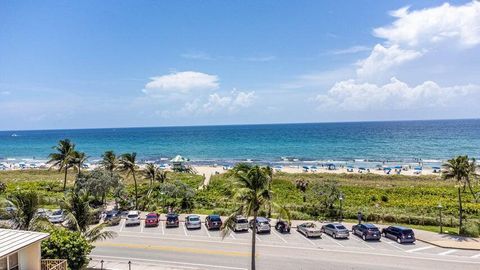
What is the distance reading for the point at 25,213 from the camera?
21.1 metres

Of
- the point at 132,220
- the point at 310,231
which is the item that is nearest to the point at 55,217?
the point at 132,220

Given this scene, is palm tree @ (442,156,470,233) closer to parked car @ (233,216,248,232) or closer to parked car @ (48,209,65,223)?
parked car @ (233,216,248,232)

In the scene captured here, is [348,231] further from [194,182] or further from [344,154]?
[344,154]

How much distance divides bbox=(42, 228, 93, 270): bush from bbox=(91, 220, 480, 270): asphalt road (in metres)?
4.89

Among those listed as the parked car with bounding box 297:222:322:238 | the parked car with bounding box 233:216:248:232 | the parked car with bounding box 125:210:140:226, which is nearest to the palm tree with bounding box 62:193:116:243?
the parked car with bounding box 233:216:248:232

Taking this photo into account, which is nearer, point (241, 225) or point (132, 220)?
point (241, 225)

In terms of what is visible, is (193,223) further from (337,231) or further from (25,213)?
(25,213)

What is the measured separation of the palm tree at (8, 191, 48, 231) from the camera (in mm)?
20984

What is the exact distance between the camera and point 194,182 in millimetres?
63719

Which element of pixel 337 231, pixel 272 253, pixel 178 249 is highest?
pixel 337 231

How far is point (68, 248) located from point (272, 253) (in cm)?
1473

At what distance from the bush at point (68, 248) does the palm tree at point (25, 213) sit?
160cm

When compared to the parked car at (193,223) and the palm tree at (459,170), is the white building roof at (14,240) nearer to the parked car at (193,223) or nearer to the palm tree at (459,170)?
the parked car at (193,223)

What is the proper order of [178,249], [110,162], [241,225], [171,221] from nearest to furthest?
[178,249] → [241,225] → [171,221] → [110,162]
